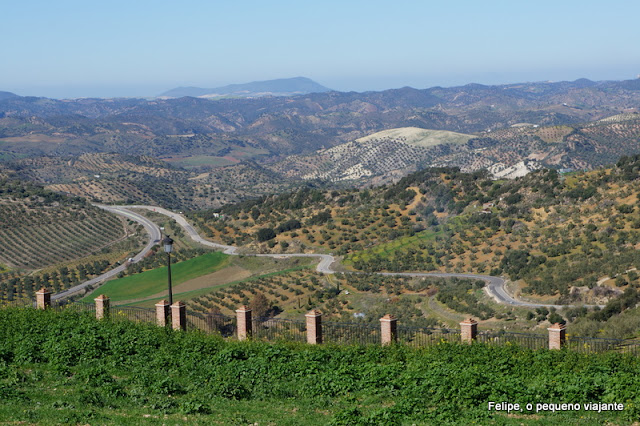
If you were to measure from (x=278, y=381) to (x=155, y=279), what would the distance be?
141 ft

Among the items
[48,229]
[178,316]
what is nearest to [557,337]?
[178,316]

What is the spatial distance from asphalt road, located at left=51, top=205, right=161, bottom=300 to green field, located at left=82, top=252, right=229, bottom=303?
2.41m

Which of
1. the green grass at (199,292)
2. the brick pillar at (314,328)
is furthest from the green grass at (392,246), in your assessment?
the brick pillar at (314,328)

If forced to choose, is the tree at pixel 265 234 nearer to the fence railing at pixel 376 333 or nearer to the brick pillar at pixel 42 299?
the fence railing at pixel 376 333

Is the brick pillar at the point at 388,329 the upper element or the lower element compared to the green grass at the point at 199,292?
upper

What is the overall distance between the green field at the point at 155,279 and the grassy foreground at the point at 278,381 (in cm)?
3320

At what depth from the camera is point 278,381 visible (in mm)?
15266

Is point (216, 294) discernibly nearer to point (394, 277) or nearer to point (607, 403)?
point (394, 277)

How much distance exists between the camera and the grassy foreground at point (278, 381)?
12.5m

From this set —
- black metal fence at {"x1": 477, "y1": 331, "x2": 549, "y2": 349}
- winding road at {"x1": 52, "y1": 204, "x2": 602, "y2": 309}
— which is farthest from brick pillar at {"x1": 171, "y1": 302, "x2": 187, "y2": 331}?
winding road at {"x1": 52, "y1": 204, "x2": 602, "y2": 309}

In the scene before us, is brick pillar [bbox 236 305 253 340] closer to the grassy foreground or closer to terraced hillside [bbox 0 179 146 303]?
the grassy foreground

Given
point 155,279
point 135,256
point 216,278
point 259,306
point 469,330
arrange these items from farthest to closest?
1. point 135,256
2. point 216,278
3. point 155,279
4. point 259,306
5. point 469,330

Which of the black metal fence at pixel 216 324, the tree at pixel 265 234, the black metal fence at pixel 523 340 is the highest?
the black metal fence at pixel 523 340

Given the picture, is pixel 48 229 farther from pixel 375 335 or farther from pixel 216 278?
pixel 375 335
